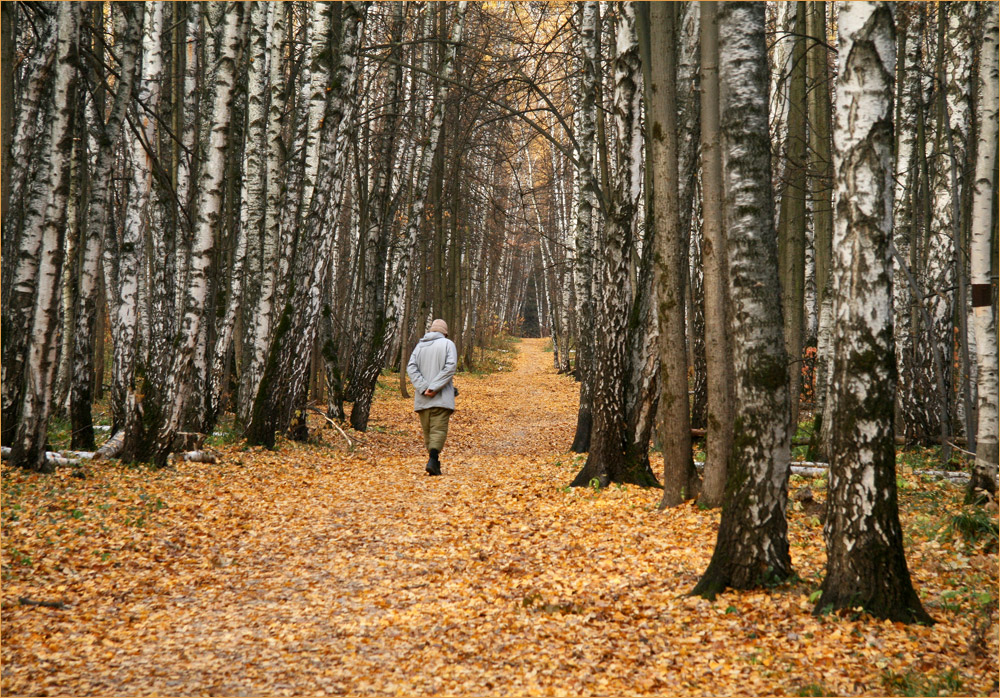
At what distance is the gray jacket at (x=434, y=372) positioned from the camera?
10070 millimetres

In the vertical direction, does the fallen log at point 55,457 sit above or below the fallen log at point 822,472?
above

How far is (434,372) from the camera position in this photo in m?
10.1

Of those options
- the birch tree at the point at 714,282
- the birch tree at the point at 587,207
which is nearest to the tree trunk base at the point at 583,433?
the birch tree at the point at 587,207

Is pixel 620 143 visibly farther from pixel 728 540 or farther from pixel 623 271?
pixel 728 540

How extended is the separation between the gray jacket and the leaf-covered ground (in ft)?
5.23

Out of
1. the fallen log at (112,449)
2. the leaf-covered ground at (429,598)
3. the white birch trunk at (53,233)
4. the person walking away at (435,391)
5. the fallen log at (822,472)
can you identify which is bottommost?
the leaf-covered ground at (429,598)

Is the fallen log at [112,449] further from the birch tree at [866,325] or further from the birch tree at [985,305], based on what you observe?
the birch tree at [985,305]

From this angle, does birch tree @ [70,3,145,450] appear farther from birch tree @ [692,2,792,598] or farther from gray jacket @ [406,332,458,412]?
birch tree @ [692,2,792,598]

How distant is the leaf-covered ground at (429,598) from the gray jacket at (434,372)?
1.59m

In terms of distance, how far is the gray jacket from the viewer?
33.0 feet

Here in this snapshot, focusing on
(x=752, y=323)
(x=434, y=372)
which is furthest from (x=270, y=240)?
(x=752, y=323)

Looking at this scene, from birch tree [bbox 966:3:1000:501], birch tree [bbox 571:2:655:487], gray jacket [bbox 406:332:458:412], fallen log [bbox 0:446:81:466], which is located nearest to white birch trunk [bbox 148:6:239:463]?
fallen log [bbox 0:446:81:466]

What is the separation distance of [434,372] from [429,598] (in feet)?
16.7

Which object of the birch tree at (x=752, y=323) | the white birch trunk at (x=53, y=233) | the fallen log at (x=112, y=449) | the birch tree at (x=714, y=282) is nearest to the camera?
the birch tree at (x=752, y=323)
